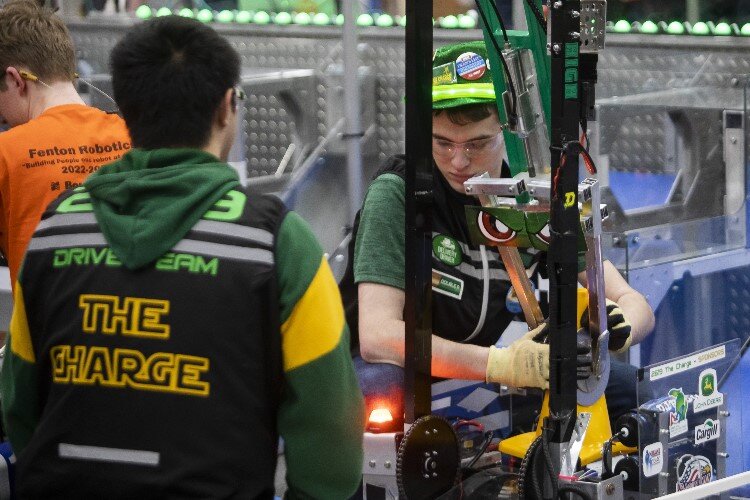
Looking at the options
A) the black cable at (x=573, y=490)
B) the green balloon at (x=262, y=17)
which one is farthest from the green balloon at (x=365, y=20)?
the black cable at (x=573, y=490)

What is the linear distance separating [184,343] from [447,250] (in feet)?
4.77

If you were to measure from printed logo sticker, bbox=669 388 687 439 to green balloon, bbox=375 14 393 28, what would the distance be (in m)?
3.41

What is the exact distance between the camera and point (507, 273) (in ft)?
10.8

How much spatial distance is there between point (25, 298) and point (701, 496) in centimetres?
176

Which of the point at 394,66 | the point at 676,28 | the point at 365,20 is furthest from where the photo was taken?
the point at 365,20

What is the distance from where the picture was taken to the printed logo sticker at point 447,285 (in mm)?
3229

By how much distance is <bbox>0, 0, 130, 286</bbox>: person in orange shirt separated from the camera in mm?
3248

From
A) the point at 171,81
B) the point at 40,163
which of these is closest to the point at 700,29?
the point at 40,163

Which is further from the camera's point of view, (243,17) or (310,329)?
(243,17)

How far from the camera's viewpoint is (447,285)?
3.24 meters

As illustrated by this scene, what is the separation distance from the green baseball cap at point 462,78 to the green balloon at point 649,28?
212cm

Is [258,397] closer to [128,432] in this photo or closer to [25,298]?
[128,432]

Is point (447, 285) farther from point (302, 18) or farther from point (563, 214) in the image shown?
point (302, 18)

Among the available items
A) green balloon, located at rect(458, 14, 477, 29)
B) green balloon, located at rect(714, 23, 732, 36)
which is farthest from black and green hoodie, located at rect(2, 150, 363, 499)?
green balloon, located at rect(458, 14, 477, 29)
